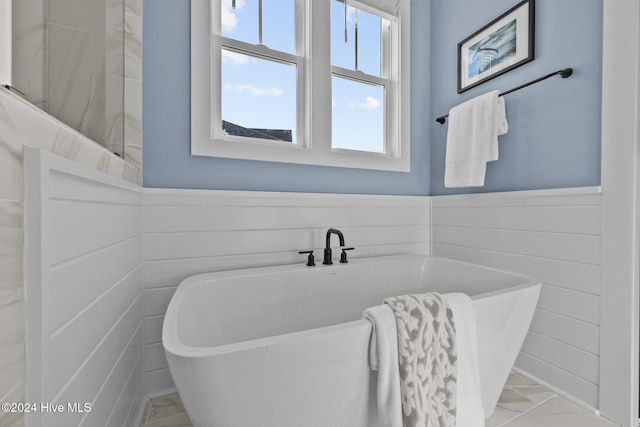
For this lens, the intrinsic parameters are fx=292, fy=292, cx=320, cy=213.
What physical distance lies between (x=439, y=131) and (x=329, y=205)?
1.06 m

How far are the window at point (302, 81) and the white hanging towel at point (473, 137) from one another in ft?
1.20

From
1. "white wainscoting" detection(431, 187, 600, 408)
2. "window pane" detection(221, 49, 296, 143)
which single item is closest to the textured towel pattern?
"white wainscoting" detection(431, 187, 600, 408)

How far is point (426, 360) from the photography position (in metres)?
0.88

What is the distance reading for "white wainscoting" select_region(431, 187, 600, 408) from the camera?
135 centimetres

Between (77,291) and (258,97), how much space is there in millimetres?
1489

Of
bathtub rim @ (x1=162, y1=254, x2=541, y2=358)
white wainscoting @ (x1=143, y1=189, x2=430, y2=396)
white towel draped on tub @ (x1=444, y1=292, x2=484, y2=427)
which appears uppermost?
white wainscoting @ (x1=143, y1=189, x2=430, y2=396)

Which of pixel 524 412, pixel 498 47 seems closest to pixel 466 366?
pixel 524 412

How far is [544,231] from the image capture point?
59.8 inches

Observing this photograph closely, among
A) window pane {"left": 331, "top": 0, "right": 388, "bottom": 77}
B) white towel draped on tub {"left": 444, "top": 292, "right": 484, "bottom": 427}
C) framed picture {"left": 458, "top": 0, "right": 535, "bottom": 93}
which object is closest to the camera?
white towel draped on tub {"left": 444, "top": 292, "right": 484, "bottom": 427}

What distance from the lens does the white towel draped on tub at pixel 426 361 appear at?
84 centimetres

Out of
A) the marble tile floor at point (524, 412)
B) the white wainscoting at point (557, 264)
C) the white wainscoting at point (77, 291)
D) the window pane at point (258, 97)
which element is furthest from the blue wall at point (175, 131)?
the white wainscoting at point (557, 264)

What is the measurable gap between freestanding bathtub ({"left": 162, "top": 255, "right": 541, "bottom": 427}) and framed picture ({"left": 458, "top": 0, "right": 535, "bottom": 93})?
1192mm

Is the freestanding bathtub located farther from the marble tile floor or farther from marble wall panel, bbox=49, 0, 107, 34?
marble wall panel, bbox=49, 0, 107, 34

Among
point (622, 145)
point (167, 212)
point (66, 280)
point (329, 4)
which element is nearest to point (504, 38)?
point (622, 145)
